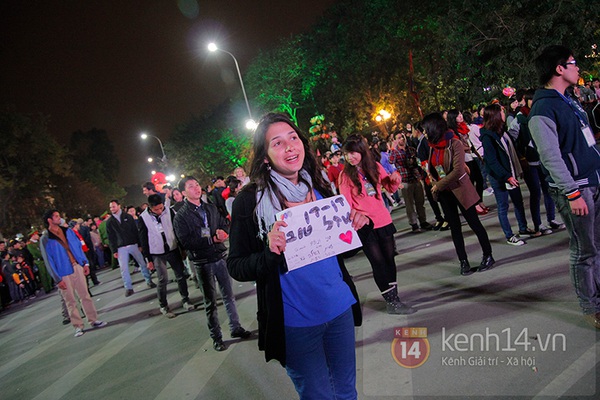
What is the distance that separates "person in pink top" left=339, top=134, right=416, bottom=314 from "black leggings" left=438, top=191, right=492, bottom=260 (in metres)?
1.10

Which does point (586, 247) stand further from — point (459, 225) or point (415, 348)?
point (459, 225)

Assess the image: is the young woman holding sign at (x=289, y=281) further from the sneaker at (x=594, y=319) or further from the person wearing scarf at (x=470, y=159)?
the person wearing scarf at (x=470, y=159)

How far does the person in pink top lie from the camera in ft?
16.4

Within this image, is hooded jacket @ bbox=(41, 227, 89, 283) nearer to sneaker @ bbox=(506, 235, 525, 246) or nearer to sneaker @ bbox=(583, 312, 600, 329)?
sneaker @ bbox=(506, 235, 525, 246)

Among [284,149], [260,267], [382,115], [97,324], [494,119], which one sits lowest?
[97,324]

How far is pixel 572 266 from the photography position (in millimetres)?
3629

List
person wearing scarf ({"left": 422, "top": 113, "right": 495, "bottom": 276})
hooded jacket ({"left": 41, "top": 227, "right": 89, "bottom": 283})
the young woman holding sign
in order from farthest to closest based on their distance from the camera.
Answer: hooded jacket ({"left": 41, "top": 227, "right": 89, "bottom": 283}), person wearing scarf ({"left": 422, "top": 113, "right": 495, "bottom": 276}), the young woman holding sign

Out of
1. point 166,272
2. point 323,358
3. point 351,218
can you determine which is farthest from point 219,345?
point 351,218

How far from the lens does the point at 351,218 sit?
2551 mm

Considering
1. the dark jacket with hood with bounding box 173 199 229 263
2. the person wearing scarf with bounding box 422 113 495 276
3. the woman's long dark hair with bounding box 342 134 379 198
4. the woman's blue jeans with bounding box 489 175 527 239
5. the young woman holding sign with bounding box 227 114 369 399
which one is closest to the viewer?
the young woman holding sign with bounding box 227 114 369 399

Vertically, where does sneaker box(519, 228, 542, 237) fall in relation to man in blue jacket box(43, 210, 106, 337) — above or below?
below

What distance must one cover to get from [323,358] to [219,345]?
11.3 ft

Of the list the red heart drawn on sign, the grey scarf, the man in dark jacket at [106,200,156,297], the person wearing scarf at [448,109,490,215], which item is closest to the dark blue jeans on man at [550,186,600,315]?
the red heart drawn on sign

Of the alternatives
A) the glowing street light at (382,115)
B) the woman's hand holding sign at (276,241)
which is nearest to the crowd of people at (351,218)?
the woman's hand holding sign at (276,241)
